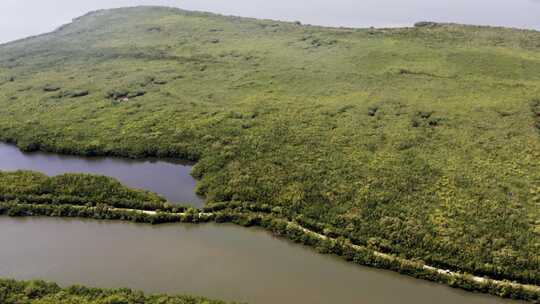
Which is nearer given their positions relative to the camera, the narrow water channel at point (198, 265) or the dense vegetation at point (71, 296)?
the dense vegetation at point (71, 296)

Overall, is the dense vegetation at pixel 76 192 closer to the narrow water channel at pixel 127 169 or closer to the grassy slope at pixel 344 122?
the narrow water channel at pixel 127 169

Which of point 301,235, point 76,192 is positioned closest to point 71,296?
point 76,192

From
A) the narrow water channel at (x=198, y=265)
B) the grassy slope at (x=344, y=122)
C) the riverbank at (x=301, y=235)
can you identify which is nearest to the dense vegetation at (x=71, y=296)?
the narrow water channel at (x=198, y=265)

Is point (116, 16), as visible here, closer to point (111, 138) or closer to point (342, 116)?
point (111, 138)

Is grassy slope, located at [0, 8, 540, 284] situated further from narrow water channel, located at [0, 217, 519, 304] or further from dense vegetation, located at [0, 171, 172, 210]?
dense vegetation, located at [0, 171, 172, 210]

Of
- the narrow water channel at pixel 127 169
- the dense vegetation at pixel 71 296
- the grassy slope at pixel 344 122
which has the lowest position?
the dense vegetation at pixel 71 296

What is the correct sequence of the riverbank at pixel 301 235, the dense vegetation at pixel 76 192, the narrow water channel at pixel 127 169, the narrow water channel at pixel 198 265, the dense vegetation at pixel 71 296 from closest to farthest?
the dense vegetation at pixel 71 296, the riverbank at pixel 301 235, the narrow water channel at pixel 198 265, the dense vegetation at pixel 76 192, the narrow water channel at pixel 127 169

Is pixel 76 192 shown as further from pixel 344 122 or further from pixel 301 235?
pixel 344 122
